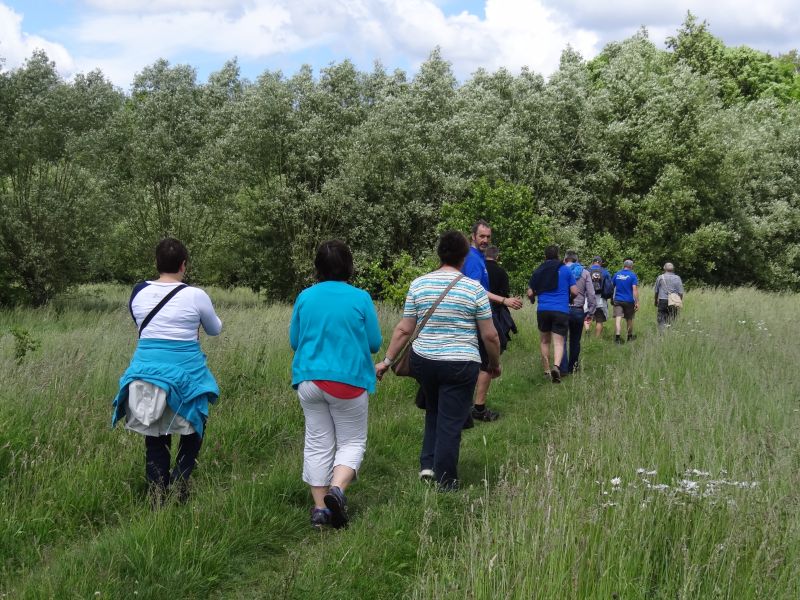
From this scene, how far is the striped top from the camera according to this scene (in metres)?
5.57

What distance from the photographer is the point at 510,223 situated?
16.7m

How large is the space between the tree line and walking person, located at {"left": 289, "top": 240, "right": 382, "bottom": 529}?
33.8ft

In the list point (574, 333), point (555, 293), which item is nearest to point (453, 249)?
point (555, 293)

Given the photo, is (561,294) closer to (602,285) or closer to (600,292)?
(600,292)

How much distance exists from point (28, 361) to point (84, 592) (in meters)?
4.55

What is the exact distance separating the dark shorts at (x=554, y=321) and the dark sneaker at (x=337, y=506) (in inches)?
261

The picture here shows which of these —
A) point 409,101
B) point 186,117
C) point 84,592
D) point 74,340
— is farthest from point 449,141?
point 84,592

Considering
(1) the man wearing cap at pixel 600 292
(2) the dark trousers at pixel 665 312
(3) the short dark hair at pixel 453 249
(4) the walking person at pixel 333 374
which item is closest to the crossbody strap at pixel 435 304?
(3) the short dark hair at pixel 453 249

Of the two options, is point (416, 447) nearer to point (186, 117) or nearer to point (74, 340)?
point (74, 340)

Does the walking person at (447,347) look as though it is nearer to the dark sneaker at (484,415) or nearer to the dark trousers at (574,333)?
the dark sneaker at (484,415)

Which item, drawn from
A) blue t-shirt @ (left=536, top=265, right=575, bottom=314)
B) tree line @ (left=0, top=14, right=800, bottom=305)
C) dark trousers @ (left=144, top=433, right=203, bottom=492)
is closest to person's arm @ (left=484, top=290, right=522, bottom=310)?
blue t-shirt @ (left=536, top=265, right=575, bottom=314)

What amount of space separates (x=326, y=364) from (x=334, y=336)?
208mm

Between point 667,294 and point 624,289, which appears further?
point 667,294

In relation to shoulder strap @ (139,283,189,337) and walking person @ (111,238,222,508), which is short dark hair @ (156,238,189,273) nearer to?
walking person @ (111,238,222,508)
